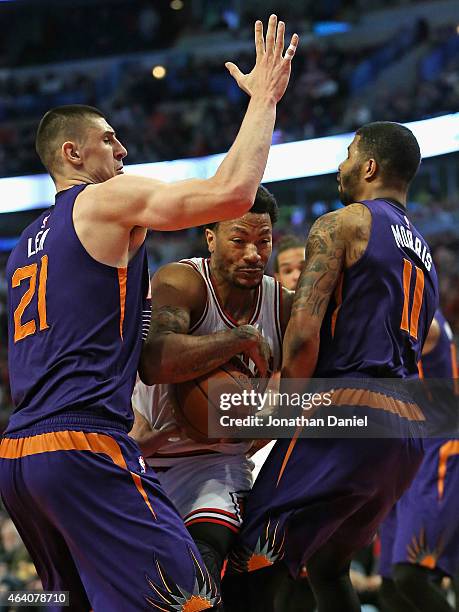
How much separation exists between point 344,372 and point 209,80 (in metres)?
19.9

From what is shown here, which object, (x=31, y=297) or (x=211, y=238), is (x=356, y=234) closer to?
(x=211, y=238)

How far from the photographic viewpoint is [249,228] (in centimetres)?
417

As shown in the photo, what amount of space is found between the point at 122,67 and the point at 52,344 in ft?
71.5

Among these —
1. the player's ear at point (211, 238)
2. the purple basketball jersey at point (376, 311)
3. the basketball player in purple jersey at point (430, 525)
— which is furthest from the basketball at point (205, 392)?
the basketball player in purple jersey at point (430, 525)

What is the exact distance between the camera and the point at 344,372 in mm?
3918

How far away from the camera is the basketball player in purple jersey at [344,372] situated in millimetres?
3836

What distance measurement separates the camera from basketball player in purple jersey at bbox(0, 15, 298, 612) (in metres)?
3.25

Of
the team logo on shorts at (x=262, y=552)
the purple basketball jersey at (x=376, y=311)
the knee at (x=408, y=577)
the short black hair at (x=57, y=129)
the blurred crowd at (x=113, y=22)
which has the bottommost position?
the knee at (x=408, y=577)

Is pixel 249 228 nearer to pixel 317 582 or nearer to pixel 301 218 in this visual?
pixel 317 582

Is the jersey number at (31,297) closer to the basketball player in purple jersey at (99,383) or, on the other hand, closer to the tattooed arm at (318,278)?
the basketball player in purple jersey at (99,383)

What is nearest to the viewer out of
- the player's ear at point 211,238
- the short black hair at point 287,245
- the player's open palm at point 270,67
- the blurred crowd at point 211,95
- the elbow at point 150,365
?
the player's open palm at point 270,67

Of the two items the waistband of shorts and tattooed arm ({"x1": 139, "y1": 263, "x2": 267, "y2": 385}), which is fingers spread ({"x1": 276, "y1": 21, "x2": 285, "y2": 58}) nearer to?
tattooed arm ({"x1": 139, "y1": 263, "x2": 267, "y2": 385})
